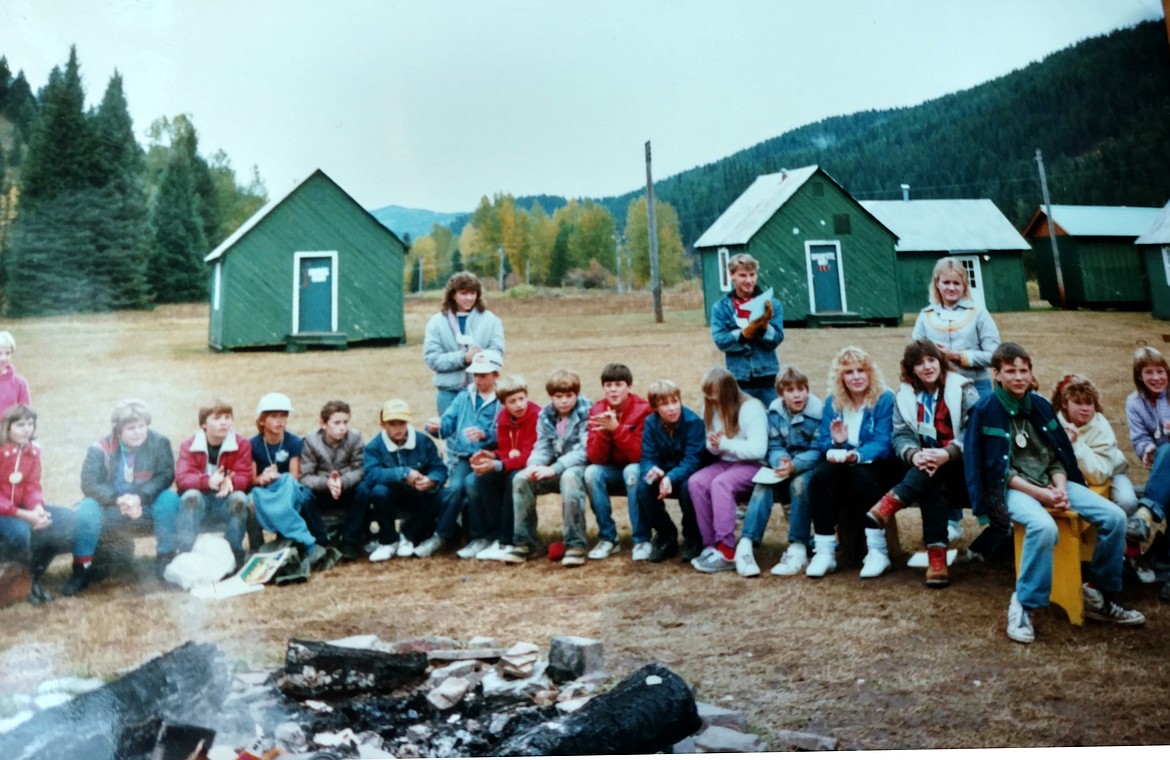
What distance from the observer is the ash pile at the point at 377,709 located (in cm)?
242

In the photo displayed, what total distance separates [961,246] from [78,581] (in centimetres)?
355

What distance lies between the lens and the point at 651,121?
339 centimetres

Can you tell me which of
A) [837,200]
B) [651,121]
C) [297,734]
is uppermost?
[651,121]

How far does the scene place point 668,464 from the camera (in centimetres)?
322

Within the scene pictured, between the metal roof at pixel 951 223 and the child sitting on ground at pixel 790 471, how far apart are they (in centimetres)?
76

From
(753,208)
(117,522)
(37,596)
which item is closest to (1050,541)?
(753,208)

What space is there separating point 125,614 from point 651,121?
2659mm

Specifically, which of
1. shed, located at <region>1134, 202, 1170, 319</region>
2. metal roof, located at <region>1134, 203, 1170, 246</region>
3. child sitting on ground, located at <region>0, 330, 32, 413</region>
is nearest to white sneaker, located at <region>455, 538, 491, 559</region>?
child sitting on ground, located at <region>0, 330, 32, 413</region>

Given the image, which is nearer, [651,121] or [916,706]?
[916,706]

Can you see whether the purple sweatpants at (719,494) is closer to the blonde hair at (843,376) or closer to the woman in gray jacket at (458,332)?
the blonde hair at (843,376)

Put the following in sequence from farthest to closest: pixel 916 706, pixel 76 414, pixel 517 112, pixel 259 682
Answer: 1. pixel 517 112
2. pixel 76 414
3. pixel 259 682
4. pixel 916 706

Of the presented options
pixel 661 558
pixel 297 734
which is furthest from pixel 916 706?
pixel 297 734

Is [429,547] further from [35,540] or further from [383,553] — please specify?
[35,540]

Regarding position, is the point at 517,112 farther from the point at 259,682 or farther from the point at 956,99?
the point at 259,682
